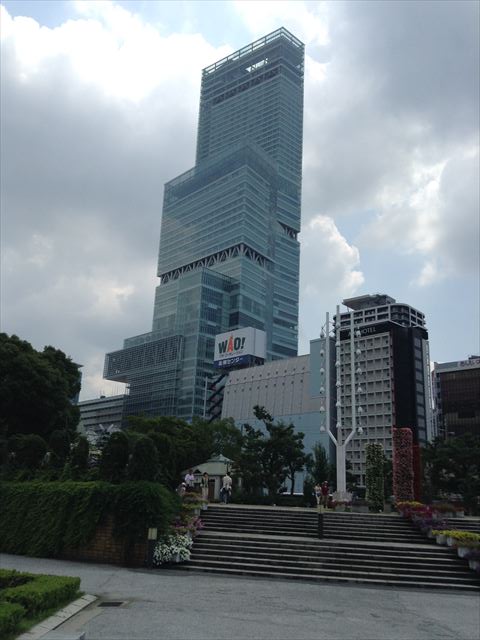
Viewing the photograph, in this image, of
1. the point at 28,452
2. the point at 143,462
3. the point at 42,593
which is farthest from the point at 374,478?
the point at 42,593

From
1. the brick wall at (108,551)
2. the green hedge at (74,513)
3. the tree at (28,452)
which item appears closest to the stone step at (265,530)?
the green hedge at (74,513)

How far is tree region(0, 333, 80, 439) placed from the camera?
3008 centimetres

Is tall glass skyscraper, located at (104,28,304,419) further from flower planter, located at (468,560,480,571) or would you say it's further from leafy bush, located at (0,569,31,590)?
leafy bush, located at (0,569,31,590)

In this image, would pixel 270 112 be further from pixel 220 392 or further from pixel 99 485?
pixel 99 485

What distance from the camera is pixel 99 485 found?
17.7 m

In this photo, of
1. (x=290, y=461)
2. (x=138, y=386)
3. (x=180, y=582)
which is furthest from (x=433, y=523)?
(x=138, y=386)

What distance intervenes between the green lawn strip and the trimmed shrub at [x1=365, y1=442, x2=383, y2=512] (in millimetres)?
22105

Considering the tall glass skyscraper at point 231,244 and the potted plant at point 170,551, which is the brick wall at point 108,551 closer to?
the potted plant at point 170,551

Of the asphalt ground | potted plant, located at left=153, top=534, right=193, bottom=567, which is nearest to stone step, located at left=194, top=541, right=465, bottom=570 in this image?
potted plant, located at left=153, top=534, right=193, bottom=567

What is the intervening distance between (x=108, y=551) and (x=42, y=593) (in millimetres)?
8938

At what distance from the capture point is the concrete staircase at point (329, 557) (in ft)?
51.6

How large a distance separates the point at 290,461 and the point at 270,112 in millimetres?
165815

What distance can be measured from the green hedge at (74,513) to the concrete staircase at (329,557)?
1.99 m

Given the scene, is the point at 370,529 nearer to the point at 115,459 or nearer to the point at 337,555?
the point at 337,555
